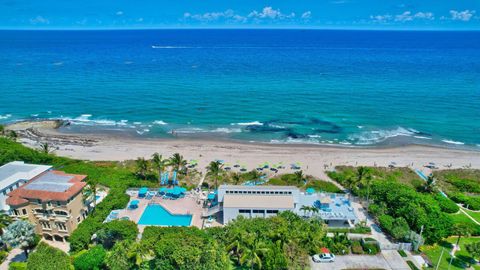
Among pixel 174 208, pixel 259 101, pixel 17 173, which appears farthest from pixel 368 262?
pixel 259 101

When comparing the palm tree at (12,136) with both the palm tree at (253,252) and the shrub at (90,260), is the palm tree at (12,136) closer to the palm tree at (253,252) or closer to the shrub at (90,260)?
the shrub at (90,260)

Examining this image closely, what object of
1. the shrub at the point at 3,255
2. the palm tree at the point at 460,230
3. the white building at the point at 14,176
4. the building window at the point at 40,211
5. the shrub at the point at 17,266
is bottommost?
the shrub at the point at 3,255

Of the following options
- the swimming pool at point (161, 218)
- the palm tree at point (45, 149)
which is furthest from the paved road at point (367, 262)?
the palm tree at point (45, 149)

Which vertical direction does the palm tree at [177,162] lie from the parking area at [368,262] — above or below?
above

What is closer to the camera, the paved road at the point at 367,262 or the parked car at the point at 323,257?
the paved road at the point at 367,262

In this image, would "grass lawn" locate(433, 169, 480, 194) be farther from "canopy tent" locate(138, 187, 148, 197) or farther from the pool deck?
"canopy tent" locate(138, 187, 148, 197)

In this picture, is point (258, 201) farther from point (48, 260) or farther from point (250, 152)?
point (250, 152)

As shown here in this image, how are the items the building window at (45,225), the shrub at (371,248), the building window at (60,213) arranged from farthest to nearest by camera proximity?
the building window at (45,225), the building window at (60,213), the shrub at (371,248)
